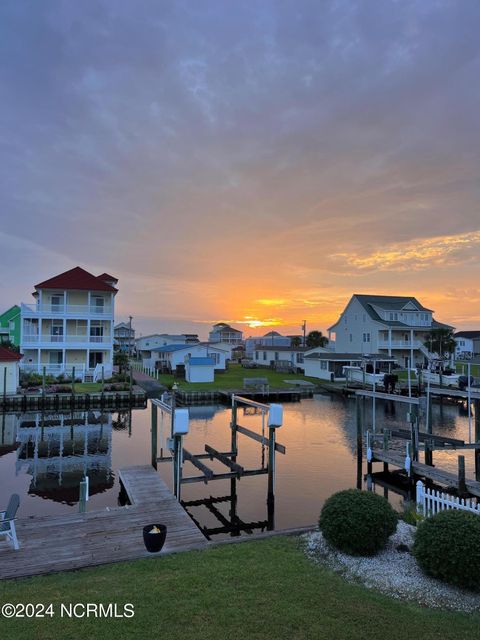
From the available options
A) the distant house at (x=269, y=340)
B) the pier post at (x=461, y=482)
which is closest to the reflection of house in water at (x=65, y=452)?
the pier post at (x=461, y=482)

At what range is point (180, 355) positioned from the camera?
52.4 m

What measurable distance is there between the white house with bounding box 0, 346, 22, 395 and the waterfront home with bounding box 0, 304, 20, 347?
1958cm

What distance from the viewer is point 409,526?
30.8ft

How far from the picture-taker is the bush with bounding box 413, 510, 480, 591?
6.47 metres

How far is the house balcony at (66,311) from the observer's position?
4332 cm

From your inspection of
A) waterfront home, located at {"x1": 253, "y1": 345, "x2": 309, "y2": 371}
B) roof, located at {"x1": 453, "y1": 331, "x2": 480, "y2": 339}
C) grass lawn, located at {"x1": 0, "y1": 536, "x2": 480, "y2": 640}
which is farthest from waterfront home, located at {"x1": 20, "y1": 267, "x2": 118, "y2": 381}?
roof, located at {"x1": 453, "y1": 331, "x2": 480, "y2": 339}

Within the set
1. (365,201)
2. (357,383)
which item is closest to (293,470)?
A: (365,201)

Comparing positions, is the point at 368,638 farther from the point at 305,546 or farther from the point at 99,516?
the point at 99,516

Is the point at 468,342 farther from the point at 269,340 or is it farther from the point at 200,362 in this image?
the point at 200,362

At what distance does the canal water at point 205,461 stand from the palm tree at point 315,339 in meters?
57.0

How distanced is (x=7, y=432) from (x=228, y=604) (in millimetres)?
23883

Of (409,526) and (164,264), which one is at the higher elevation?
(164,264)

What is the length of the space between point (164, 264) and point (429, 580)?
36.9 m

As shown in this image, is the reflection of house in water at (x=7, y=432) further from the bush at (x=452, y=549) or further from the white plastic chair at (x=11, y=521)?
the bush at (x=452, y=549)
